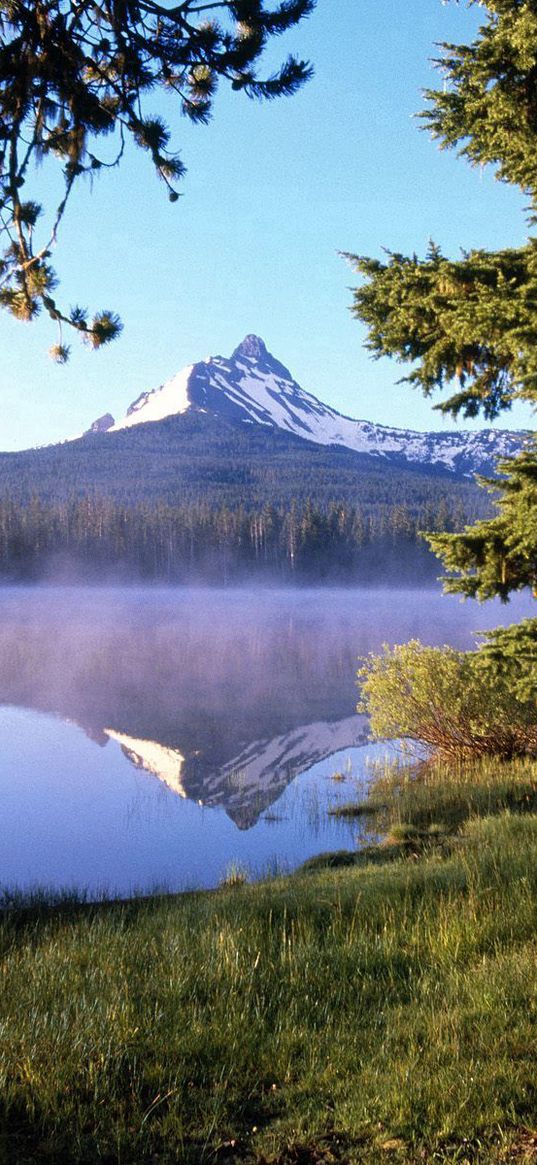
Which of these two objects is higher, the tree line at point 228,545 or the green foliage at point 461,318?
the green foliage at point 461,318


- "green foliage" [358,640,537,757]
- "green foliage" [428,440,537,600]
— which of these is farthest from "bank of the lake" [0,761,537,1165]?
"green foliage" [358,640,537,757]

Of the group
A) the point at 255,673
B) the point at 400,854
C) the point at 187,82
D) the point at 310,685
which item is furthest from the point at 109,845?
the point at 255,673

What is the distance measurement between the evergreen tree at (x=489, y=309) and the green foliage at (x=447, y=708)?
5659mm

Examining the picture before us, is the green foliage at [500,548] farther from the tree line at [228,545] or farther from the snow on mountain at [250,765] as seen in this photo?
the tree line at [228,545]

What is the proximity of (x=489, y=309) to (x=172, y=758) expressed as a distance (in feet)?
47.5

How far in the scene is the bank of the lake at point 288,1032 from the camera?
3885 mm

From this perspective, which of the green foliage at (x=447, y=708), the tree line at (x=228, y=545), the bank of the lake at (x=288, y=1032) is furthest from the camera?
the tree line at (x=228, y=545)

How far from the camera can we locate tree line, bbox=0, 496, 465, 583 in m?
153

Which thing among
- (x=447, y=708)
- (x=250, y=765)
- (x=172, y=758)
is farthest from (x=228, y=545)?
(x=447, y=708)

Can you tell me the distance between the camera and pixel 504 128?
10883 millimetres

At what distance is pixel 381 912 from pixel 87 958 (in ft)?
8.25

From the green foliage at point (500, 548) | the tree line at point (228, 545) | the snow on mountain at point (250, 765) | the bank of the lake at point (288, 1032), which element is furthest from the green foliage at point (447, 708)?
the tree line at point (228, 545)

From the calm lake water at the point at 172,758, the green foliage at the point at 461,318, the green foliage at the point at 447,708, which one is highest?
the green foliage at the point at 461,318

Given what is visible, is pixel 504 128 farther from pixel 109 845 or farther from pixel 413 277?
pixel 109 845
